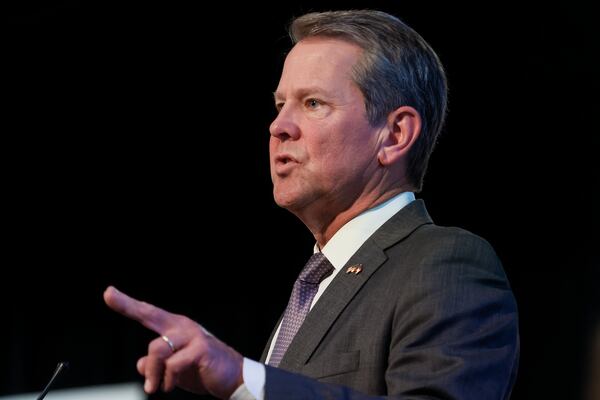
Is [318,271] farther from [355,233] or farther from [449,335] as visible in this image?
[449,335]

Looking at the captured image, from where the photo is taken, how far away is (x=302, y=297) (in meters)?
1.86

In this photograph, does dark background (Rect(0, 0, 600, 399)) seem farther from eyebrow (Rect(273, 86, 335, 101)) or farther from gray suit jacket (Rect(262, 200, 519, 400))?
gray suit jacket (Rect(262, 200, 519, 400))

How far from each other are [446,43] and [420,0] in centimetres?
29

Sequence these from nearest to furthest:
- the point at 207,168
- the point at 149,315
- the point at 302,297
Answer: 1. the point at 149,315
2. the point at 302,297
3. the point at 207,168

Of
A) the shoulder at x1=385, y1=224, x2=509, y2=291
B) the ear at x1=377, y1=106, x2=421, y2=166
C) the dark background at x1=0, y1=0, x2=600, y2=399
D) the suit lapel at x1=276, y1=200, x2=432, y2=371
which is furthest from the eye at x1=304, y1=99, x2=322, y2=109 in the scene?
the dark background at x1=0, y1=0, x2=600, y2=399

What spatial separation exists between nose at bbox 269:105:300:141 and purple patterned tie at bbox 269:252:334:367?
24 centimetres

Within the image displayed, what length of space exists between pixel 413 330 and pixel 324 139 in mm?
520

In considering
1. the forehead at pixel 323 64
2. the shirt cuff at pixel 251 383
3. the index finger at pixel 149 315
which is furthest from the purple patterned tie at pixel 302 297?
the index finger at pixel 149 315

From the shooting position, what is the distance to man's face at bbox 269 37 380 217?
1.89m

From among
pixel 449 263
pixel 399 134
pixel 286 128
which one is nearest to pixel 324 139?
pixel 286 128

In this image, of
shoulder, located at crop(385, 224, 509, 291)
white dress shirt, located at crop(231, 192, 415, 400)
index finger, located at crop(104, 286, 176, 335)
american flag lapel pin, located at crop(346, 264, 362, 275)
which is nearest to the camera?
index finger, located at crop(104, 286, 176, 335)

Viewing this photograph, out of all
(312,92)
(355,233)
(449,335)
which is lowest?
(449,335)

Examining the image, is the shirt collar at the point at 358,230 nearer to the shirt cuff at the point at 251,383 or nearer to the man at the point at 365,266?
the man at the point at 365,266

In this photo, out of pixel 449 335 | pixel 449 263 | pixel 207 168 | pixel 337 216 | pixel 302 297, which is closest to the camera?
pixel 449 335
